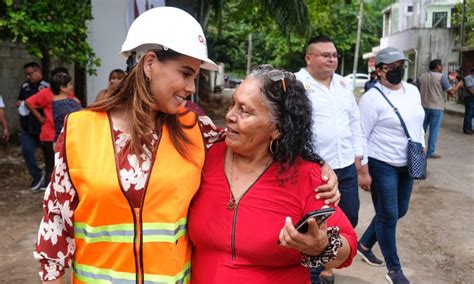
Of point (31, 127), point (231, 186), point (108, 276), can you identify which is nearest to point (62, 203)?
point (108, 276)

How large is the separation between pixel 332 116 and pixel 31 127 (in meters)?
4.98

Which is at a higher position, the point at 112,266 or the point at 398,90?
the point at 398,90

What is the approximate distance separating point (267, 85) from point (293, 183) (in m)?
0.42

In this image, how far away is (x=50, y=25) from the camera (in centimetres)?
631

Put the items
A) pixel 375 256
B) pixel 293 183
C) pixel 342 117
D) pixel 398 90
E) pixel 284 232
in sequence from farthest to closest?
pixel 375 256
pixel 398 90
pixel 342 117
pixel 293 183
pixel 284 232

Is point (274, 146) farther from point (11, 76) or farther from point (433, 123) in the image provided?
point (11, 76)

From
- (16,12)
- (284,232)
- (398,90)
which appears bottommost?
(284,232)

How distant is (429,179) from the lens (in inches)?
337

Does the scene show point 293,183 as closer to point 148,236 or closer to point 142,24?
point 148,236

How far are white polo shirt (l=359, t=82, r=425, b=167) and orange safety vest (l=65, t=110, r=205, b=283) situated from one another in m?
2.79

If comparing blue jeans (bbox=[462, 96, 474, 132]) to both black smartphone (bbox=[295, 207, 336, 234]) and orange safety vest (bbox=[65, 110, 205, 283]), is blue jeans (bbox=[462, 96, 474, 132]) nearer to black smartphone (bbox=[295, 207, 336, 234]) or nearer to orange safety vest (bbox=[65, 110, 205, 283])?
black smartphone (bbox=[295, 207, 336, 234])

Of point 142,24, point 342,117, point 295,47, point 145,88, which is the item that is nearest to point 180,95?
point 145,88

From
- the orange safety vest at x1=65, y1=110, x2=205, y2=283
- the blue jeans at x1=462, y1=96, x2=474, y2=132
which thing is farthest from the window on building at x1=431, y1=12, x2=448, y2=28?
the orange safety vest at x1=65, y1=110, x2=205, y2=283

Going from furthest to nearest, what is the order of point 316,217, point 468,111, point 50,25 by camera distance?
point 468,111 → point 50,25 → point 316,217
